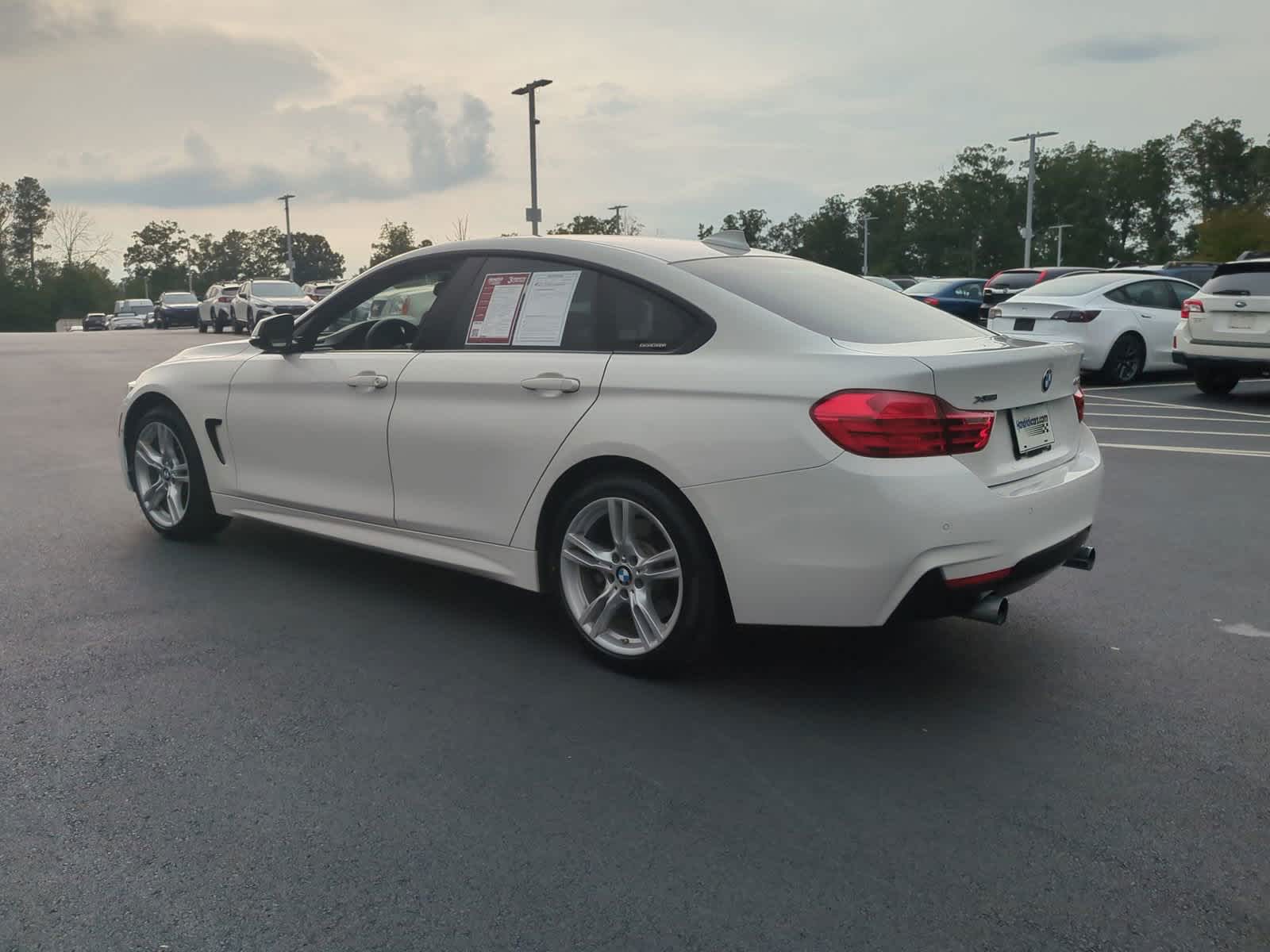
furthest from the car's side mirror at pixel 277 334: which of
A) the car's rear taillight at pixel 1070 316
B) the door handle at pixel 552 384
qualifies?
the car's rear taillight at pixel 1070 316

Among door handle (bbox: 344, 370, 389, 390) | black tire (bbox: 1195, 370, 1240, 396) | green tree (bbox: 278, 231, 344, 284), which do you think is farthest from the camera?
green tree (bbox: 278, 231, 344, 284)

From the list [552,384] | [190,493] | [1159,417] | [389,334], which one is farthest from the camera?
[1159,417]

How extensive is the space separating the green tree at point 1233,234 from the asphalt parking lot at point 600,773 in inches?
2117

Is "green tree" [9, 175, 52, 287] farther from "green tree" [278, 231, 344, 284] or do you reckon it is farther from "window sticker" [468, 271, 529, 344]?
"window sticker" [468, 271, 529, 344]

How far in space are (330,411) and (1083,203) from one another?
115 metres

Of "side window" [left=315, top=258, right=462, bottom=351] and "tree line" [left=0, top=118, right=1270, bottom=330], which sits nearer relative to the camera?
"side window" [left=315, top=258, right=462, bottom=351]

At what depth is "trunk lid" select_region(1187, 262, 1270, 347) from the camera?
1275 cm

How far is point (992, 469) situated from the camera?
12.5 ft

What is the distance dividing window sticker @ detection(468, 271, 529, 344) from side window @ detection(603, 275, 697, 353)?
444 millimetres

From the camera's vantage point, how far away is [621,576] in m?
4.23

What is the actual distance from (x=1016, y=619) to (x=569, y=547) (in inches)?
76.7

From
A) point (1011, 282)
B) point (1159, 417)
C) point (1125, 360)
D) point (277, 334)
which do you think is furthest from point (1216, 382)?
point (277, 334)

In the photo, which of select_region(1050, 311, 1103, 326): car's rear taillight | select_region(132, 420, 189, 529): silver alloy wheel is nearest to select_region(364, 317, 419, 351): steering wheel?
select_region(132, 420, 189, 529): silver alloy wheel

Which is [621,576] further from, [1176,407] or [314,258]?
[314,258]
